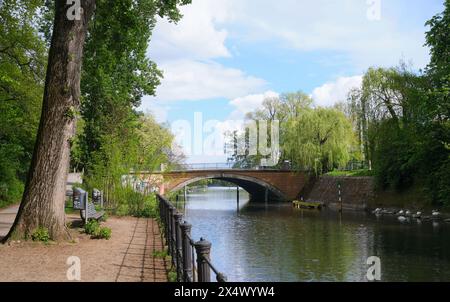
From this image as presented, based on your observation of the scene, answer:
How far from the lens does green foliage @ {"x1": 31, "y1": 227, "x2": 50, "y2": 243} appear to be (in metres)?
9.88

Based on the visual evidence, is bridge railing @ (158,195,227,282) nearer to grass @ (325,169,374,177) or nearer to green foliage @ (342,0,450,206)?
green foliage @ (342,0,450,206)

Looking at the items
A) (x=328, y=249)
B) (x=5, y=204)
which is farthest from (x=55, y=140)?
(x=5, y=204)

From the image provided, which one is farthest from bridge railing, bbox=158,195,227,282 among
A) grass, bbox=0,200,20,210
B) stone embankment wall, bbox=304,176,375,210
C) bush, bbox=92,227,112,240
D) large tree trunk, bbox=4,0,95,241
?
stone embankment wall, bbox=304,176,375,210

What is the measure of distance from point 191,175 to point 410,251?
3234 cm

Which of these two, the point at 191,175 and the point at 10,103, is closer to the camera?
the point at 10,103

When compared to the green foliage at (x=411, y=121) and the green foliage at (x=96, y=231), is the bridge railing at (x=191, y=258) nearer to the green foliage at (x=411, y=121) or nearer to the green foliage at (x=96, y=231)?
the green foliage at (x=96, y=231)

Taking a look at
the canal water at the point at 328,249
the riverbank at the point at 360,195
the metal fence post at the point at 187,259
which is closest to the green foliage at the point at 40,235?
the metal fence post at the point at 187,259

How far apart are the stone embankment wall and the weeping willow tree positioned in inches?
85.1

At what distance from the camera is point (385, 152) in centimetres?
3297

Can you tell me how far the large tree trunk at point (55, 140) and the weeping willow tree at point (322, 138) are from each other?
3452cm

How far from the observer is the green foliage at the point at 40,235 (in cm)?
988

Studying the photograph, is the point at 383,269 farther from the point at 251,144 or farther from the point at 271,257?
the point at 251,144
